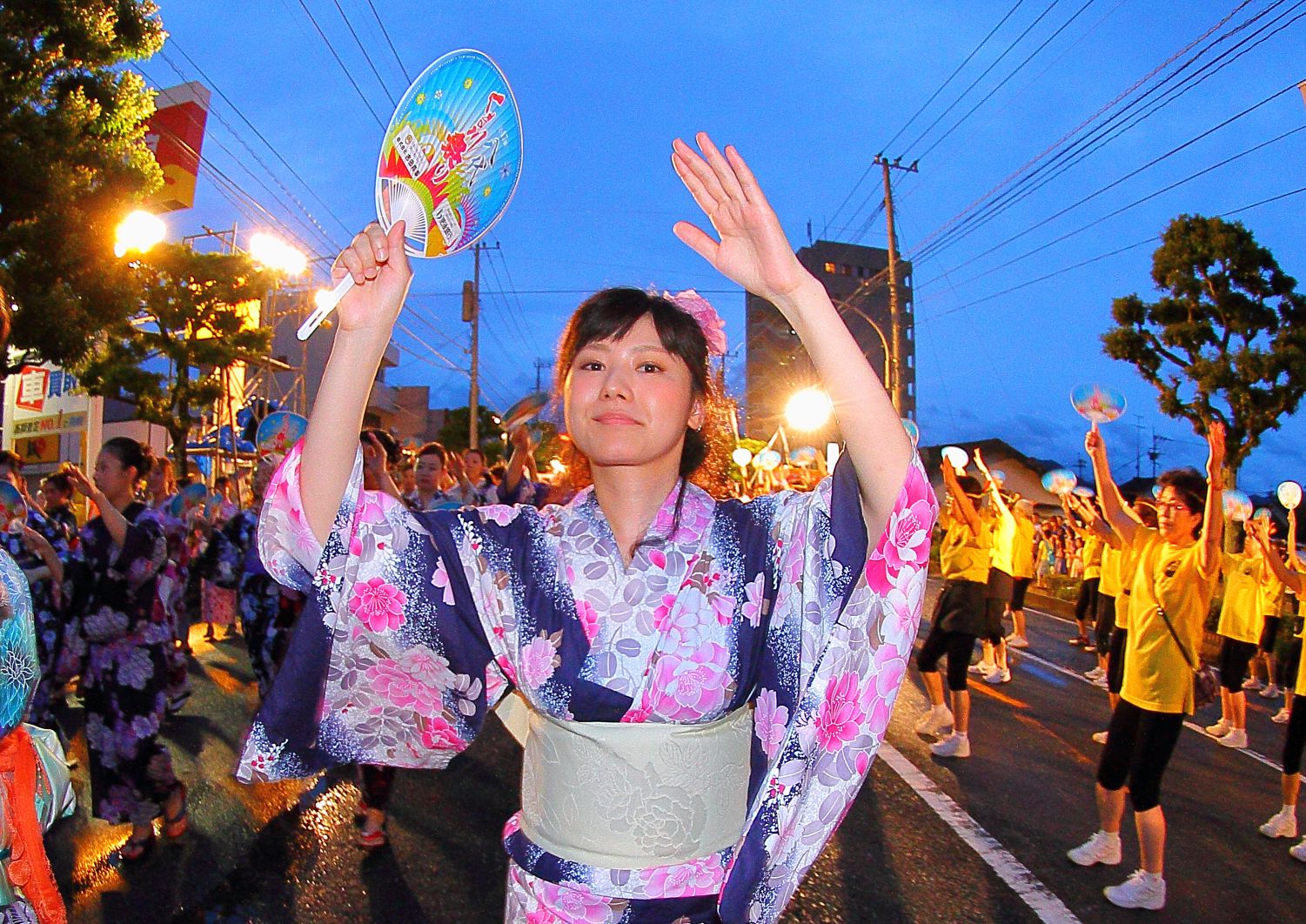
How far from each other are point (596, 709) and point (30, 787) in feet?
4.43

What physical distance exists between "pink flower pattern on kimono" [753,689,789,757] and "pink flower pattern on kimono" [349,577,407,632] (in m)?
0.71

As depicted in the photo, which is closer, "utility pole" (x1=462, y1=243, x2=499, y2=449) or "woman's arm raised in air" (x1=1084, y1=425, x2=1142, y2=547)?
"woman's arm raised in air" (x1=1084, y1=425, x2=1142, y2=547)

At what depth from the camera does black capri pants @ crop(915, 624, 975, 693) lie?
6.35 meters

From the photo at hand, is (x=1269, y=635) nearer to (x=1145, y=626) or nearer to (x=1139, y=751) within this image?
(x=1145, y=626)

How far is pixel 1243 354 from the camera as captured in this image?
47.4 feet

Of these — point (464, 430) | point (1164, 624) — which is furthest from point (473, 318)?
point (1164, 624)

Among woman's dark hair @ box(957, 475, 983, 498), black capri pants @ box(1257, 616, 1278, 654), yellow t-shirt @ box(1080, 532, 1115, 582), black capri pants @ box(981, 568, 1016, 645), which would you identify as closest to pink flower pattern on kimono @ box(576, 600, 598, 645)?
woman's dark hair @ box(957, 475, 983, 498)

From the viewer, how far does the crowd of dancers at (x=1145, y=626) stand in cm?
423

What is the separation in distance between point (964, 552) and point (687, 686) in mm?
5459

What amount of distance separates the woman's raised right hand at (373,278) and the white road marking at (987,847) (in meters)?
3.65

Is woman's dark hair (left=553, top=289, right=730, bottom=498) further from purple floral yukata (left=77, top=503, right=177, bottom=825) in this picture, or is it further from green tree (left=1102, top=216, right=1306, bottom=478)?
green tree (left=1102, top=216, right=1306, bottom=478)

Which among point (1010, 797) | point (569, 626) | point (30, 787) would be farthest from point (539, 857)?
point (1010, 797)

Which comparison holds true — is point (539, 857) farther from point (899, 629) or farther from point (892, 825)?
point (892, 825)

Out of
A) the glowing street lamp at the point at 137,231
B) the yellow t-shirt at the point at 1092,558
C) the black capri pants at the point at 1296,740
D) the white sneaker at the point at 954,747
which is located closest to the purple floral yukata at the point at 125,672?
the glowing street lamp at the point at 137,231
